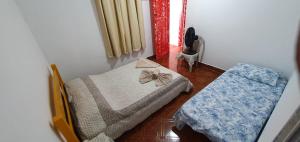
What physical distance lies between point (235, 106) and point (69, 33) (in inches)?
93.4

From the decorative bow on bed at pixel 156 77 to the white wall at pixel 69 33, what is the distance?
0.96 meters

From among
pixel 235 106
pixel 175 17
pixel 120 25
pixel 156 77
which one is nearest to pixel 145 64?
pixel 156 77

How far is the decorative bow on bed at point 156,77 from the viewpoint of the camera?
1.79 m

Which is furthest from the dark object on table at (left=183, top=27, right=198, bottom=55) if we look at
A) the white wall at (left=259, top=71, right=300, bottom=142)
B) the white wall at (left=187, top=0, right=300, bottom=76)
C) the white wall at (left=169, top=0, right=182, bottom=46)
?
the white wall at (left=259, top=71, right=300, bottom=142)

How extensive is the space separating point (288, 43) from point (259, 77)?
0.54m

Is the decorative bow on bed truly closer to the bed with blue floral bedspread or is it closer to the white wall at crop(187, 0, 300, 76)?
the bed with blue floral bedspread

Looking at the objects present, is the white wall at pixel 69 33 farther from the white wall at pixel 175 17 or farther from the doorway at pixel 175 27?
the white wall at pixel 175 17

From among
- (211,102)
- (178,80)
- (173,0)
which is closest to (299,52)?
(211,102)

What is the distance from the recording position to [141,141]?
149cm

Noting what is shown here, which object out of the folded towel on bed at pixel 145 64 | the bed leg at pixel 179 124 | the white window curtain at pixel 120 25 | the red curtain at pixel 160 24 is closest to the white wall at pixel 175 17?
the red curtain at pixel 160 24

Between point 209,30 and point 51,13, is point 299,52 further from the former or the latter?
point 209,30

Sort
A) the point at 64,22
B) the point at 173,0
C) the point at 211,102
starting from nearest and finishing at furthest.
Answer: the point at 211,102, the point at 64,22, the point at 173,0

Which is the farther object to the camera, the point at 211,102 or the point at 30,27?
the point at 30,27

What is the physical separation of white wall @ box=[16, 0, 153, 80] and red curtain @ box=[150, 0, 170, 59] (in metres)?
1.18
